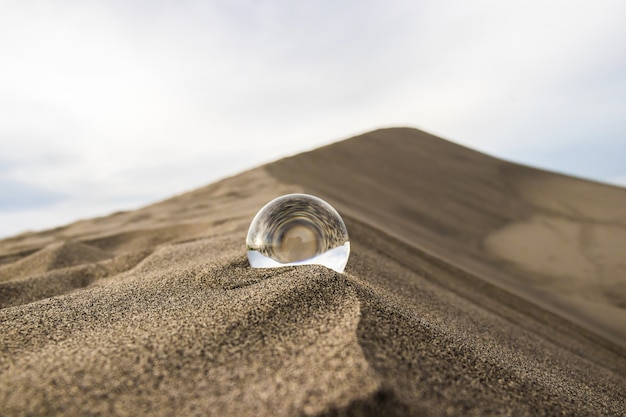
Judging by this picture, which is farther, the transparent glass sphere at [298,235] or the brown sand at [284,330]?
the transparent glass sphere at [298,235]

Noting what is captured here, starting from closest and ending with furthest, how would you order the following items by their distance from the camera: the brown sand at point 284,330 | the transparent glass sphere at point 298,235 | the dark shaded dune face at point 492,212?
the brown sand at point 284,330 < the transparent glass sphere at point 298,235 < the dark shaded dune face at point 492,212

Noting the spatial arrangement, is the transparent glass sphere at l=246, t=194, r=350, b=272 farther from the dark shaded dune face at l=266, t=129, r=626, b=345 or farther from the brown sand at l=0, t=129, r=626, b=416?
the dark shaded dune face at l=266, t=129, r=626, b=345

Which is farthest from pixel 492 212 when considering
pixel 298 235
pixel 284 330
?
pixel 284 330

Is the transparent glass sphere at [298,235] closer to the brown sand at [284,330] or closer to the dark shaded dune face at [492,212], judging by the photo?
the brown sand at [284,330]

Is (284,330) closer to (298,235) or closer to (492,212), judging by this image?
(298,235)

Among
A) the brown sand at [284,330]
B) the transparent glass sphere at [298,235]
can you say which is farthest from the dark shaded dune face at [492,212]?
the transparent glass sphere at [298,235]

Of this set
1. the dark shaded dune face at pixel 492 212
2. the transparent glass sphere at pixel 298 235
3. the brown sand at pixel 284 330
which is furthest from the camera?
the dark shaded dune face at pixel 492 212

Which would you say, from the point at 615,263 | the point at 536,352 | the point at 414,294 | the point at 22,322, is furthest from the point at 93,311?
the point at 615,263
